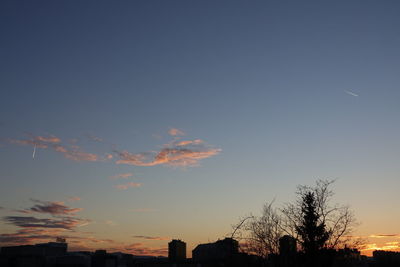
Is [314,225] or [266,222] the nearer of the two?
[266,222]

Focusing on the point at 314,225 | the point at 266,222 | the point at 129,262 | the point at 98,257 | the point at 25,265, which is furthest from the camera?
the point at 129,262

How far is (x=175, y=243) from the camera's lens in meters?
188

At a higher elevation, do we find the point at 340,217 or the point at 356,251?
the point at 340,217

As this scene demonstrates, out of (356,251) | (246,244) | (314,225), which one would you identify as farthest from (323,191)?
(314,225)

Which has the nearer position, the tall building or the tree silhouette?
the tree silhouette

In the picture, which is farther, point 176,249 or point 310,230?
point 176,249

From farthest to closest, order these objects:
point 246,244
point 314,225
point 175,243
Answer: point 175,243 < point 314,225 < point 246,244

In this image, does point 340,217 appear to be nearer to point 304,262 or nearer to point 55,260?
point 304,262

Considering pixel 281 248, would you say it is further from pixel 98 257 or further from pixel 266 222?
pixel 98 257

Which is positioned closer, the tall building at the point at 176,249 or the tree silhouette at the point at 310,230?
the tree silhouette at the point at 310,230

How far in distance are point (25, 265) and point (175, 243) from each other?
7239cm

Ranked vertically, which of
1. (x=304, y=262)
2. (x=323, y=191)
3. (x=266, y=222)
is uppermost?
(x=323, y=191)

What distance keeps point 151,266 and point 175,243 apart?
1556 inches

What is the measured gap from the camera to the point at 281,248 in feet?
117
